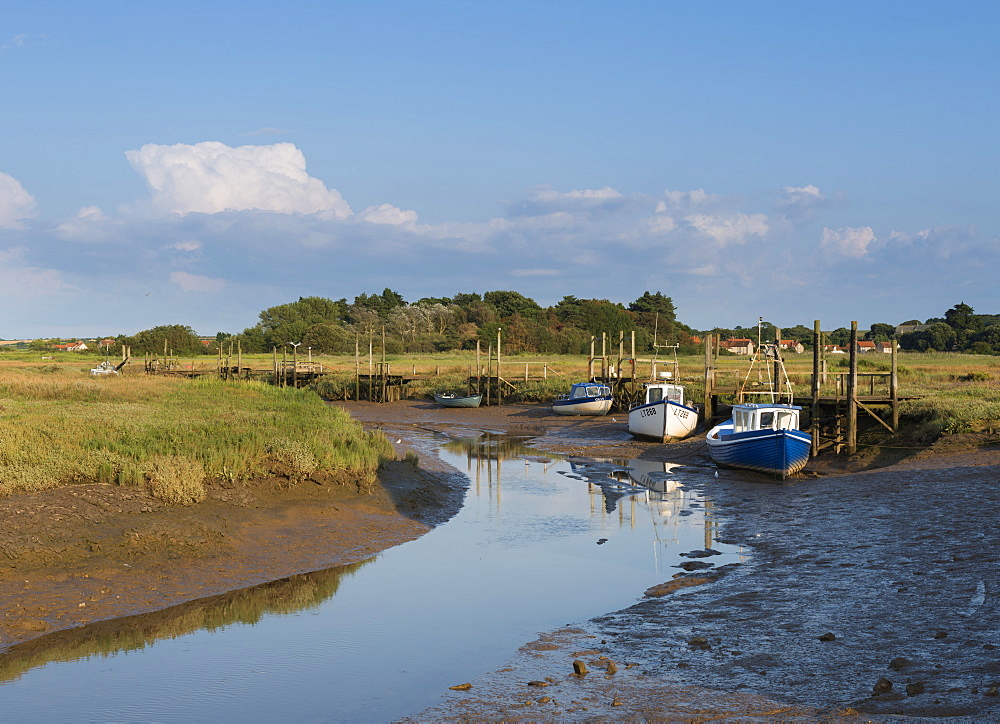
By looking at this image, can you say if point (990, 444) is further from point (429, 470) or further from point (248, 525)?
point (248, 525)

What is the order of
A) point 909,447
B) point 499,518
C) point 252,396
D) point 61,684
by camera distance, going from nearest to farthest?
point 61,684
point 499,518
point 909,447
point 252,396

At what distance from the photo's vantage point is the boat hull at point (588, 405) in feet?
154

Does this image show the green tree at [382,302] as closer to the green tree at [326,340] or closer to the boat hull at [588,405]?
the green tree at [326,340]

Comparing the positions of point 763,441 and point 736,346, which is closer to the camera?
point 763,441

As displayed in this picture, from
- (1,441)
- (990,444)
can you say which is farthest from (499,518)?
(990,444)

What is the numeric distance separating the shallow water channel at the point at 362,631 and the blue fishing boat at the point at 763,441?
615 centimetres

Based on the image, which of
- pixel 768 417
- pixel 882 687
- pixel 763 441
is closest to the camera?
pixel 882 687

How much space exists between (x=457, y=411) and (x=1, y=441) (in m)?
39.2

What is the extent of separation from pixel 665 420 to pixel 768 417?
7.80m

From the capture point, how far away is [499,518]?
67.6 ft

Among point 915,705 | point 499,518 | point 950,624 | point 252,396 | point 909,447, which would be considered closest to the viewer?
point 915,705

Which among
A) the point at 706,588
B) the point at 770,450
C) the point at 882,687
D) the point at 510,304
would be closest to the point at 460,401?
the point at 770,450

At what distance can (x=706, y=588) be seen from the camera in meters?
13.3

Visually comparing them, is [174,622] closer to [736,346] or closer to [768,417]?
[768,417]
